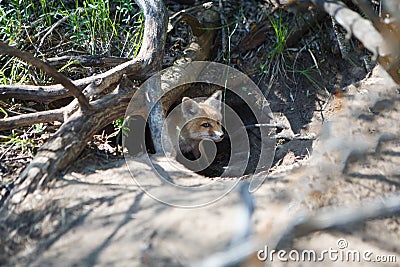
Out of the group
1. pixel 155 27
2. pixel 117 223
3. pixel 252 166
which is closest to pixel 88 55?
pixel 155 27

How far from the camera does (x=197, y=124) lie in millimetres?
4840

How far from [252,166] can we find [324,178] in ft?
4.79

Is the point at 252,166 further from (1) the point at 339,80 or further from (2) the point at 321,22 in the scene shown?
(2) the point at 321,22

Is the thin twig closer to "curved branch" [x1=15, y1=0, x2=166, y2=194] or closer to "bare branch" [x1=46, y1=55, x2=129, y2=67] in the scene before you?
"bare branch" [x1=46, y1=55, x2=129, y2=67]

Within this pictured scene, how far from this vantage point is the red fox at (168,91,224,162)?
4.65 m

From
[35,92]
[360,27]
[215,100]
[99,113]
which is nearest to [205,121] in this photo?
[215,100]

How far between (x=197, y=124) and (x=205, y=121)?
3.5 inches

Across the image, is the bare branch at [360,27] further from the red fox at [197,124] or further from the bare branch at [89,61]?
the bare branch at [89,61]

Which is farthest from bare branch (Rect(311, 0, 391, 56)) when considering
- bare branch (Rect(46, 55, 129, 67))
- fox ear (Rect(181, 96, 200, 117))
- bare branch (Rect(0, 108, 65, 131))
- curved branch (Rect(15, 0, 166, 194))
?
Answer: bare branch (Rect(0, 108, 65, 131))

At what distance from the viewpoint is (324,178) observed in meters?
3.08

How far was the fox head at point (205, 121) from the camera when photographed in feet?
15.4

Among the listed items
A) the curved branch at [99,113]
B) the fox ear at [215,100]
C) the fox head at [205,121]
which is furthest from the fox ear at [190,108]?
the curved branch at [99,113]

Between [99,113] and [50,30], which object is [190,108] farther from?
[50,30]

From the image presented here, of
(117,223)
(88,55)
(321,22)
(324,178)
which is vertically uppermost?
(321,22)
